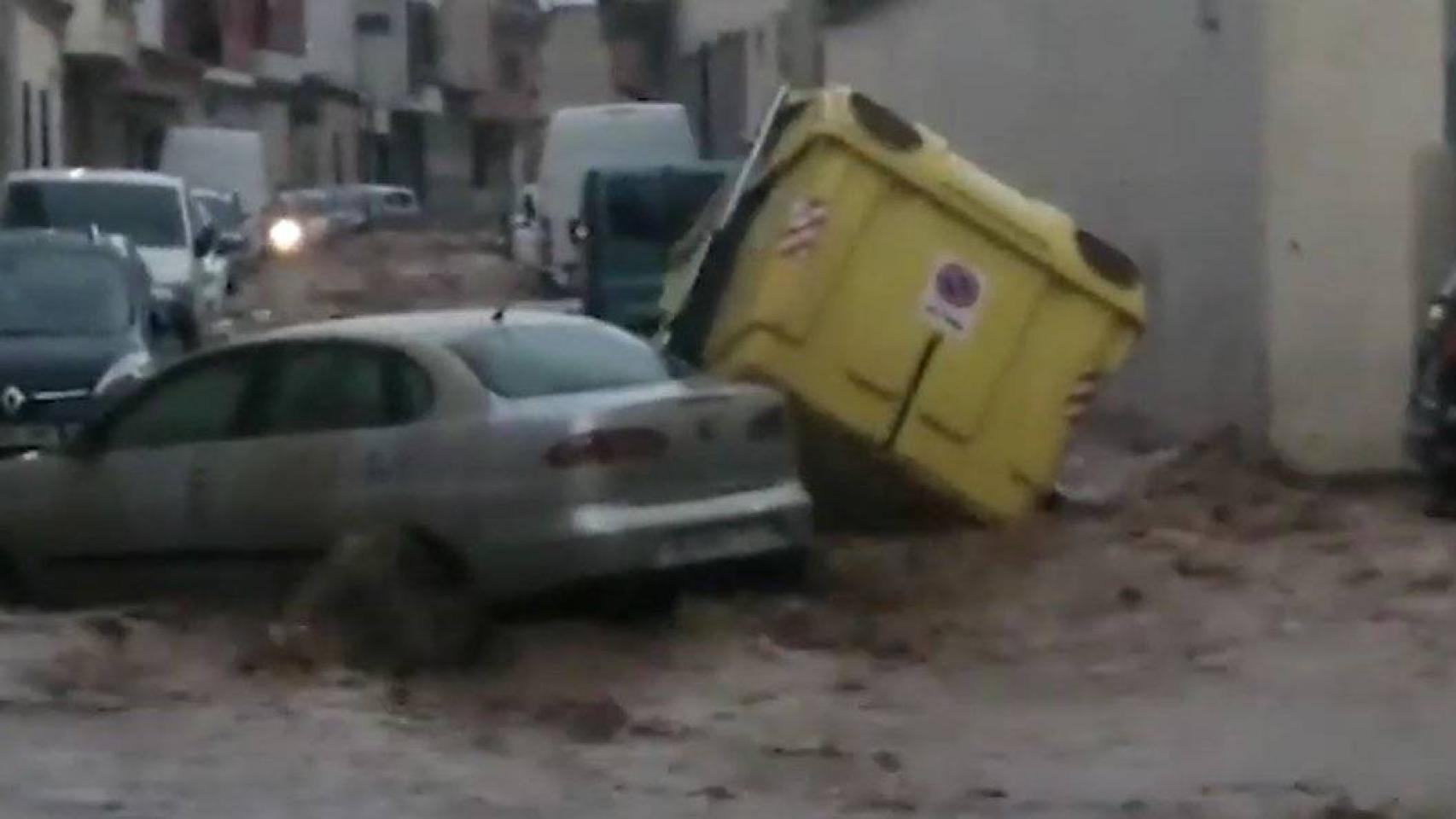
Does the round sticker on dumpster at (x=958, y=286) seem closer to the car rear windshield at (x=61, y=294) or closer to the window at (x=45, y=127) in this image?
the car rear windshield at (x=61, y=294)

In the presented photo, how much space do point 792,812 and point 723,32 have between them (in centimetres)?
4453

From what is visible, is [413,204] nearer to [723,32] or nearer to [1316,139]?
[723,32]

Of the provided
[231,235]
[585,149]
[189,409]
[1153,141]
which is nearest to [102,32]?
[585,149]

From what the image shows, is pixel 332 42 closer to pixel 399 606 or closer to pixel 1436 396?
pixel 1436 396

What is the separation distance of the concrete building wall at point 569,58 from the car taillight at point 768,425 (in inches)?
3596

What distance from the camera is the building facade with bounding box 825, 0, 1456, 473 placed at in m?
17.9

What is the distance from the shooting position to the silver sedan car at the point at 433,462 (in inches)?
480

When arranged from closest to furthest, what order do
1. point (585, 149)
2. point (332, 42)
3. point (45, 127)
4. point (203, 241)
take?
point (203, 241)
point (585, 149)
point (45, 127)
point (332, 42)

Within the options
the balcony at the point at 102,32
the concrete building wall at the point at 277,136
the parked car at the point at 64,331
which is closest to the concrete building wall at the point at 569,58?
the concrete building wall at the point at 277,136

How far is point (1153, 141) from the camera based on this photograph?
2131 centimetres

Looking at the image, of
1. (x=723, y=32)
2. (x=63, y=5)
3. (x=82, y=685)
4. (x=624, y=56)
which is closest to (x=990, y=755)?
(x=82, y=685)

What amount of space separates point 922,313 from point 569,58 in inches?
3673

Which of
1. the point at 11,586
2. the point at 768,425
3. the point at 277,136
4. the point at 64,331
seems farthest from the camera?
the point at 277,136

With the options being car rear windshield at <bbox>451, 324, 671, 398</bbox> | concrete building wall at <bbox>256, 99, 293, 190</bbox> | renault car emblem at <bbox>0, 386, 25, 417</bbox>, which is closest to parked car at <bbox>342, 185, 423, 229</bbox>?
concrete building wall at <bbox>256, 99, 293, 190</bbox>
